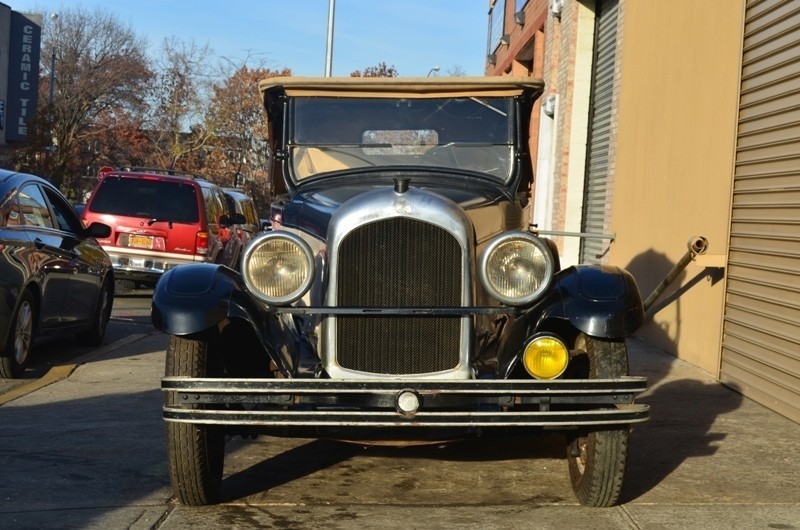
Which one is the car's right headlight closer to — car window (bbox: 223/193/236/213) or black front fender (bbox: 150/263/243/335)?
black front fender (bbox: 150/263/243/335)

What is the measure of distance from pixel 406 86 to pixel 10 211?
401 centimetres

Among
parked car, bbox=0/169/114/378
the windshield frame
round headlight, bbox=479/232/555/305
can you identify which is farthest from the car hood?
parked car, bbox=0/169/114/378

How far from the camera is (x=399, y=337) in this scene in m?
5.54

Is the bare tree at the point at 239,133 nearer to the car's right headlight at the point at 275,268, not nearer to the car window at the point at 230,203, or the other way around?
the car window at the point at 230,203

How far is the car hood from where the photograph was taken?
624 centimetres

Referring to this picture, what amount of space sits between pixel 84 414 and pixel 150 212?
29.3ft

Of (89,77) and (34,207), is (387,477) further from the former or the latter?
(89,77)

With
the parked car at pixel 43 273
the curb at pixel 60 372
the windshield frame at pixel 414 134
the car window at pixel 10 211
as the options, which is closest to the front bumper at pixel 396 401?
the windshield frame at pixel 414 134

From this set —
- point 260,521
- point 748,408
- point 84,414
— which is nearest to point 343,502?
point 260,521

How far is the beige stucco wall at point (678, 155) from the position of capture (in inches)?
391

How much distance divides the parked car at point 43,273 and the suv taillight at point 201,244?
437 cm

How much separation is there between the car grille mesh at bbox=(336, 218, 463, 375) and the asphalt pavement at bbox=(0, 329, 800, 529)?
76 cm

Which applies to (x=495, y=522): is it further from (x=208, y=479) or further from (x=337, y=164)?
(x=337, y=164)

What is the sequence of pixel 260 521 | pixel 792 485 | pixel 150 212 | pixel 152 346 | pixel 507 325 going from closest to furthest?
1. pixel 260 521
2. pixel 507 325
3. pixel 792 485
4. pixel 152 346
5. pixel 150 212
